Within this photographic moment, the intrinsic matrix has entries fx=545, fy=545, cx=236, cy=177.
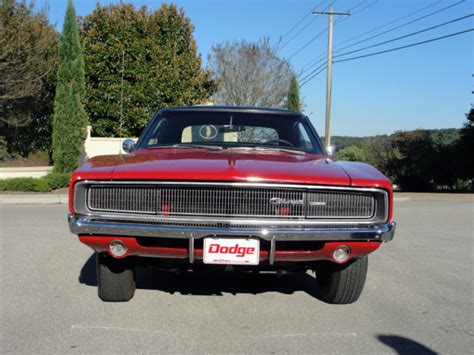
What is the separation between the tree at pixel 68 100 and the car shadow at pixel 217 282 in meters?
12.7

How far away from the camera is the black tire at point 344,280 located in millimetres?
4434

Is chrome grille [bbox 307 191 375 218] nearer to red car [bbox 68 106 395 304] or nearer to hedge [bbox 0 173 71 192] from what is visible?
red car [bbox 68 106 395 304]

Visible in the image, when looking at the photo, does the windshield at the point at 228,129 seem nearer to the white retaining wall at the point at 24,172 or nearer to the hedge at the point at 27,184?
the hedge at the point at 27,184

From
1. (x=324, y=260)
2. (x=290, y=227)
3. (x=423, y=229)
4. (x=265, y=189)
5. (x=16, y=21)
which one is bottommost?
(x=423, y=229)

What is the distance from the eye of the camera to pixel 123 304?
4.49 m

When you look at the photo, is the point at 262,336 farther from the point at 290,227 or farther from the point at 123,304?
the point at 123,304

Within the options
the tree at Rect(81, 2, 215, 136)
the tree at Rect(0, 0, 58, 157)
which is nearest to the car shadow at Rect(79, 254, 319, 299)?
the tree at Rect(0, 0, 58, 157)

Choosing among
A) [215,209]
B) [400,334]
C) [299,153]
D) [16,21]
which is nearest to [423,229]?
[299,153]

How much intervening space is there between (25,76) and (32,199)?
4637 millimetres

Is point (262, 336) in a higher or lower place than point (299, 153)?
lower

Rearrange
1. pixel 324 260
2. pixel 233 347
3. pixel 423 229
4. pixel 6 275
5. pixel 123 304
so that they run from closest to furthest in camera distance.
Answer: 1. pixel 233 347
2. pixel 324 260
3. pixel 123 304
4. pixel 6 275
5. pixel 423 229

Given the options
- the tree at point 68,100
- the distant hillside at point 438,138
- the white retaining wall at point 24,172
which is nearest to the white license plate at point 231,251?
the distant hillside at point 438,138

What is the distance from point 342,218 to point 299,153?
1252 mm

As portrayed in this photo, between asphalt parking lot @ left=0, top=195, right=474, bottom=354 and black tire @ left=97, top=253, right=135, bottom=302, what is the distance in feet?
0.27
